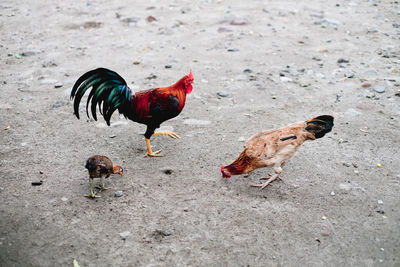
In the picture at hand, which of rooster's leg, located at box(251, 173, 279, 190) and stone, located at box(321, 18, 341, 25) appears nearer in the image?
rooster's leg, located at box(251, 173, 279, 190)

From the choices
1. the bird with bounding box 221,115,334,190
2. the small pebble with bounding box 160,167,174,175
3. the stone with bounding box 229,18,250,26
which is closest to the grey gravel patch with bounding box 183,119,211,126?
the small pebble with bounding box 160,167,174,175

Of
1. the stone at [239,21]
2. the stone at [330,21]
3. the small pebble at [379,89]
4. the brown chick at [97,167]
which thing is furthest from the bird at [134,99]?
the stone at [330,21]

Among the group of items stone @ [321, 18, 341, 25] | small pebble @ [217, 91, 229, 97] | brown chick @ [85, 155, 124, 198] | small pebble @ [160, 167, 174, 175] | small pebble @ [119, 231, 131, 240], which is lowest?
small pebble @ [160, 167, 174, 175]

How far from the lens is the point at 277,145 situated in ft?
11.7

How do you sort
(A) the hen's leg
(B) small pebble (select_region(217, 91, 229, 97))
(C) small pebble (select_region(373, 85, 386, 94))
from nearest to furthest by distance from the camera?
(A) the hen's leg < (C) small pebble (select_region(373, 85, 386, 94)) < (B) small pebble (select_region(217, 91, 229, 97))

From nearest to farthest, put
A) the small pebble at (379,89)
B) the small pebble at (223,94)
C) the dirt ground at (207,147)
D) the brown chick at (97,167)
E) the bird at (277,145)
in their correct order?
Answer: the dirt ground at (207,147), the brown chick at (97,167), the bird at (277,145), the small pebble at (379,89), the small pebble at (223,94)

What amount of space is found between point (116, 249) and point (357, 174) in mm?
2817

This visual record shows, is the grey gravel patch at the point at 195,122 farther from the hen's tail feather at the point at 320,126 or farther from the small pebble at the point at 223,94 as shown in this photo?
the hen's tail feather at the point at 320,126

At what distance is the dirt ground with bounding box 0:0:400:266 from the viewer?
3018 mm

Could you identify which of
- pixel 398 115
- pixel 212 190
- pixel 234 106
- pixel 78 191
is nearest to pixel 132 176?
pixel 78 191

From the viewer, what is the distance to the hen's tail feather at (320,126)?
3623mm

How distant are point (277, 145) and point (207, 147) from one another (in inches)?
45.9

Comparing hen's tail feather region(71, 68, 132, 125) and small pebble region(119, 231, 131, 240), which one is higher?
hen's tail feather region(71, 68, 132, 125)

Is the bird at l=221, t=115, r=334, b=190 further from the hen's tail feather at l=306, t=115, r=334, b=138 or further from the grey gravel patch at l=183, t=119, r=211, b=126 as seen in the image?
the grey gravel patch at l=183, t=119, r=211, b=126
